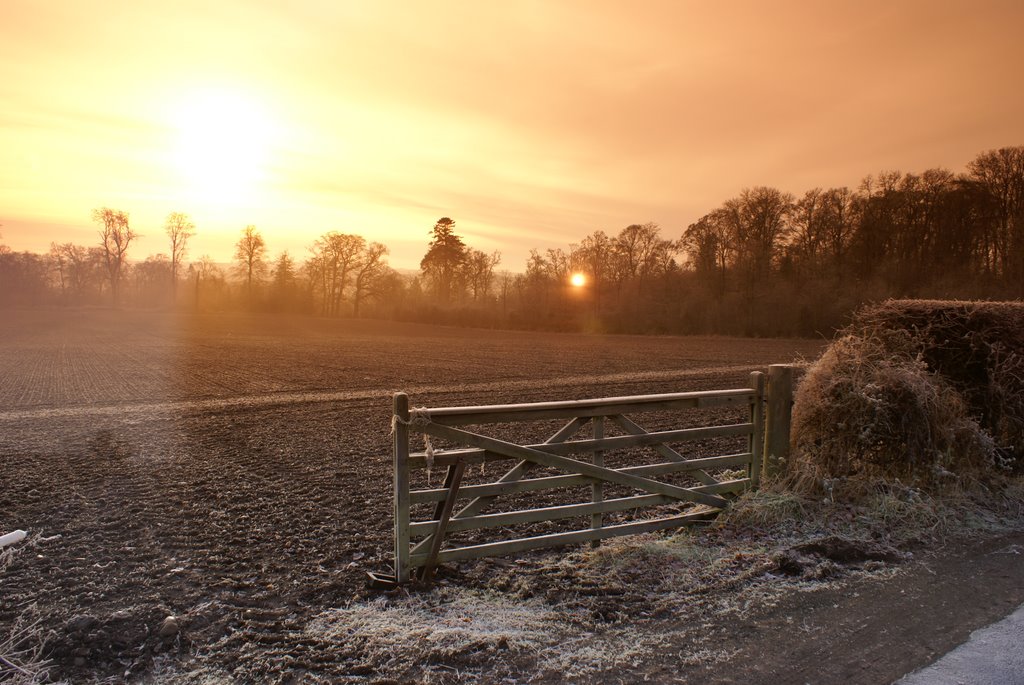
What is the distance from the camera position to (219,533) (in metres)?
6.36

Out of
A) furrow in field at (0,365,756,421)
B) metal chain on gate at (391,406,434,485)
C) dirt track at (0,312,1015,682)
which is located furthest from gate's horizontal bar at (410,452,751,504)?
furrow in field at (0,365,756,421)

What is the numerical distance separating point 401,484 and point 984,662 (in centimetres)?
370

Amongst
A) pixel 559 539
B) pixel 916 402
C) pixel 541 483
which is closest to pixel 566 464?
pixel 541 483

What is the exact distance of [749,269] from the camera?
203ft

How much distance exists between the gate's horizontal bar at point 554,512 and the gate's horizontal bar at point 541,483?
0.60 ft

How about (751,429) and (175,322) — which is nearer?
(751,429)

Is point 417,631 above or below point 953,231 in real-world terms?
below

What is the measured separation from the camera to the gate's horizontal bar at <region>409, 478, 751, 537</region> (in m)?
4.95

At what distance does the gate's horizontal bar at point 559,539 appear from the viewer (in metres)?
4.97

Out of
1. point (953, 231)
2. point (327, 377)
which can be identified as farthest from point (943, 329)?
point (953, 231)

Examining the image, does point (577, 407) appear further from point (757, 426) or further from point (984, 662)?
point (984, 662)

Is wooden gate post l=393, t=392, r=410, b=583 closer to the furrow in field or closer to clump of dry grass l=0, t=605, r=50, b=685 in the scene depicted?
clump of dry grass l=0, t=605, r=50, b=685

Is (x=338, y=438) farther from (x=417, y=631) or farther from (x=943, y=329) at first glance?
(x=943, y=329)

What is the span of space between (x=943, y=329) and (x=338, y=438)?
370 inches
